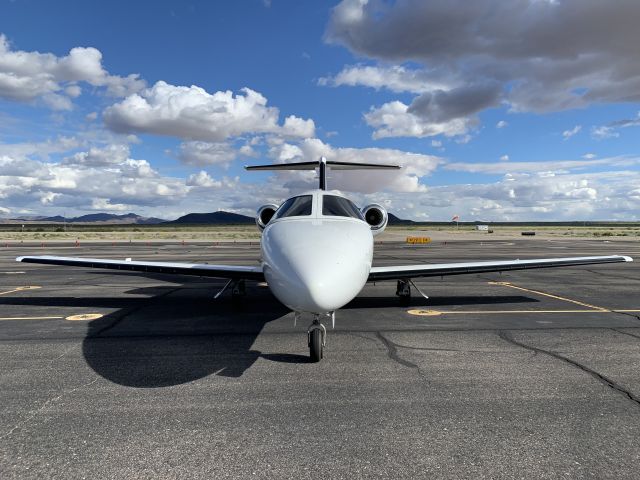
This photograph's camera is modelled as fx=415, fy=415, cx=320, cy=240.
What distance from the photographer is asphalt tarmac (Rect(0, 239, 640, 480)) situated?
346 centimetres

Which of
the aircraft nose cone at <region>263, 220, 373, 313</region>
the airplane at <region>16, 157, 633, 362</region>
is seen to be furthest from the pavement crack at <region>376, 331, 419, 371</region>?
the aircraft nose cone at <region>263, 220, 373, 313</region>

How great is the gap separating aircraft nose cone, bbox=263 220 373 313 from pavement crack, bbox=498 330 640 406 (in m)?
2.98

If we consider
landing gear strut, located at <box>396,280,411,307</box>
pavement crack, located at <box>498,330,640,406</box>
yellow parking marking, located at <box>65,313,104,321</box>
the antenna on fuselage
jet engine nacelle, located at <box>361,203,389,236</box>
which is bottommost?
yellow parking marking, located at <box>65,313,104,321</box>

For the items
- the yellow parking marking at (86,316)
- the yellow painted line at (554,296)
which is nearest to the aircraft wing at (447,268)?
the yellow painted line at (554,296)

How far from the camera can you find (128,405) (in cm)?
454

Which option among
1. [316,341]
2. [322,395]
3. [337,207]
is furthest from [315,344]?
[337,207]

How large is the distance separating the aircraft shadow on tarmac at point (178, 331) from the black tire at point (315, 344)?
8.0 inches

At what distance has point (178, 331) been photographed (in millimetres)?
7984

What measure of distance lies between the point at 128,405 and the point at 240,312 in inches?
208

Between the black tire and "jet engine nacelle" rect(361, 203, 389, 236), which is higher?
"jet engine nacelle" rect(361, 203, 389, 236)

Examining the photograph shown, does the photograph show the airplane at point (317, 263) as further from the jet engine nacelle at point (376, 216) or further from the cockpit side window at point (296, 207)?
the jet engine nacelle at point (376, 216)

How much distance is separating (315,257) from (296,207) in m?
2.42

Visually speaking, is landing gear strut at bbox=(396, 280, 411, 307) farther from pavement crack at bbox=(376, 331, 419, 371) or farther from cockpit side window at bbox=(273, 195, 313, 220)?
cockpit side window at bbox=(273, 195, 313, 220)

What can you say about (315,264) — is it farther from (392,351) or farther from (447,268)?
(447,268)
